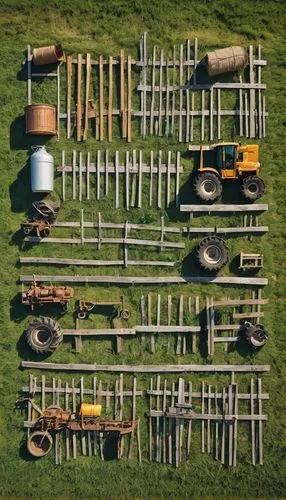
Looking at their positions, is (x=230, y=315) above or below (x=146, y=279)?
below

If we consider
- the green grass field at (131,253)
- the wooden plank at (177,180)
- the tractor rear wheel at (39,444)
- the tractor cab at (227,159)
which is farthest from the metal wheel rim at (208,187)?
the tractor rear wheel at (39,444)

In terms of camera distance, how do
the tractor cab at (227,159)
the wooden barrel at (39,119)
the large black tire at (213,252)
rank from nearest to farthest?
the tractor cab at (227,159) < the wooden barrel at (39,119) < the large black tire at (213,252)

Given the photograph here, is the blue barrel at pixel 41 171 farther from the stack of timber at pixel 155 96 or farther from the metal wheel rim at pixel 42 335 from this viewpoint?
the metal wheel rim at pixel 42 335

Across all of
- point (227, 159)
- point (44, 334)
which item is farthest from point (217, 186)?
point (44, 334)

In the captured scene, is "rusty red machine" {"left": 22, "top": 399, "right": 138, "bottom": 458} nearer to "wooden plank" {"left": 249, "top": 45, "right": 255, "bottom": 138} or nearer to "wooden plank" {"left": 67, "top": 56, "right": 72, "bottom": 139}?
"wooden plank" {"left": 67, "top": 56, "right": 72, "bottom": 139}

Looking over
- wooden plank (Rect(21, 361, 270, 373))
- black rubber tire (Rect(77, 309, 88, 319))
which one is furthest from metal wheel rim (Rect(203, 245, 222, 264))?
black rubber tire (Rect(77, 309, 88, 319))

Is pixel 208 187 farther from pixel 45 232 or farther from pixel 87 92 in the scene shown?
pixel 45 232
